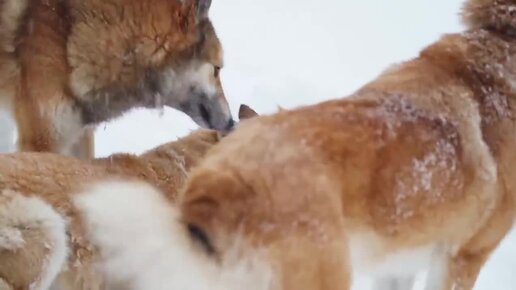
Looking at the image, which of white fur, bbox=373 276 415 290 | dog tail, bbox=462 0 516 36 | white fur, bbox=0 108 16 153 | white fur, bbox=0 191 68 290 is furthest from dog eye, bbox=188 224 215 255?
white fur, bbox=0 108 16 153

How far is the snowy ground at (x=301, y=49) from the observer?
23.2 feet

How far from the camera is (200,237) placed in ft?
9.84

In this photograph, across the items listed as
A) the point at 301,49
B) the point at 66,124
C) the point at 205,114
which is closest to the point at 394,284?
the point at 205,114

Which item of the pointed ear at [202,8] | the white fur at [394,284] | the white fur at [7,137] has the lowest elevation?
the white fur at [394,284]

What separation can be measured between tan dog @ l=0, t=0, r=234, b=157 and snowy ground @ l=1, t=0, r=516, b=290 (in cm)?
127

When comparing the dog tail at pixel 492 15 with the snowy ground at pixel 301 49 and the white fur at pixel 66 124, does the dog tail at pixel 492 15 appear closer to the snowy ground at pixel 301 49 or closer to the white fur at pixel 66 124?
the snowy ground at pixel 301 49

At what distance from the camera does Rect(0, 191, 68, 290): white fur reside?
3.61 meters

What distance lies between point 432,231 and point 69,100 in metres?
2.35

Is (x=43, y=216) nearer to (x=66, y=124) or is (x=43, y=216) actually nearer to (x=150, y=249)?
(x=150, y=249)

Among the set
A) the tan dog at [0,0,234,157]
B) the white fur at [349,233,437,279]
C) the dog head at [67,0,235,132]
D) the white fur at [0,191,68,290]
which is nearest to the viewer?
the white fur at [349,233,437,279]

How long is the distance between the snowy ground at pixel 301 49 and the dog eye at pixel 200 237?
11.0 feet

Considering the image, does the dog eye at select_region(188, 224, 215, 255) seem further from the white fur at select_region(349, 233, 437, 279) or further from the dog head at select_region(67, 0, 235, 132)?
the dog head at select_region(67, 0, 235, 132)

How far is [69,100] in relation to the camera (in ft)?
16.3

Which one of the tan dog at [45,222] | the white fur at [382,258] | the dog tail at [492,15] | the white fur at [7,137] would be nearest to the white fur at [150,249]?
the tan dog at [45,222]
